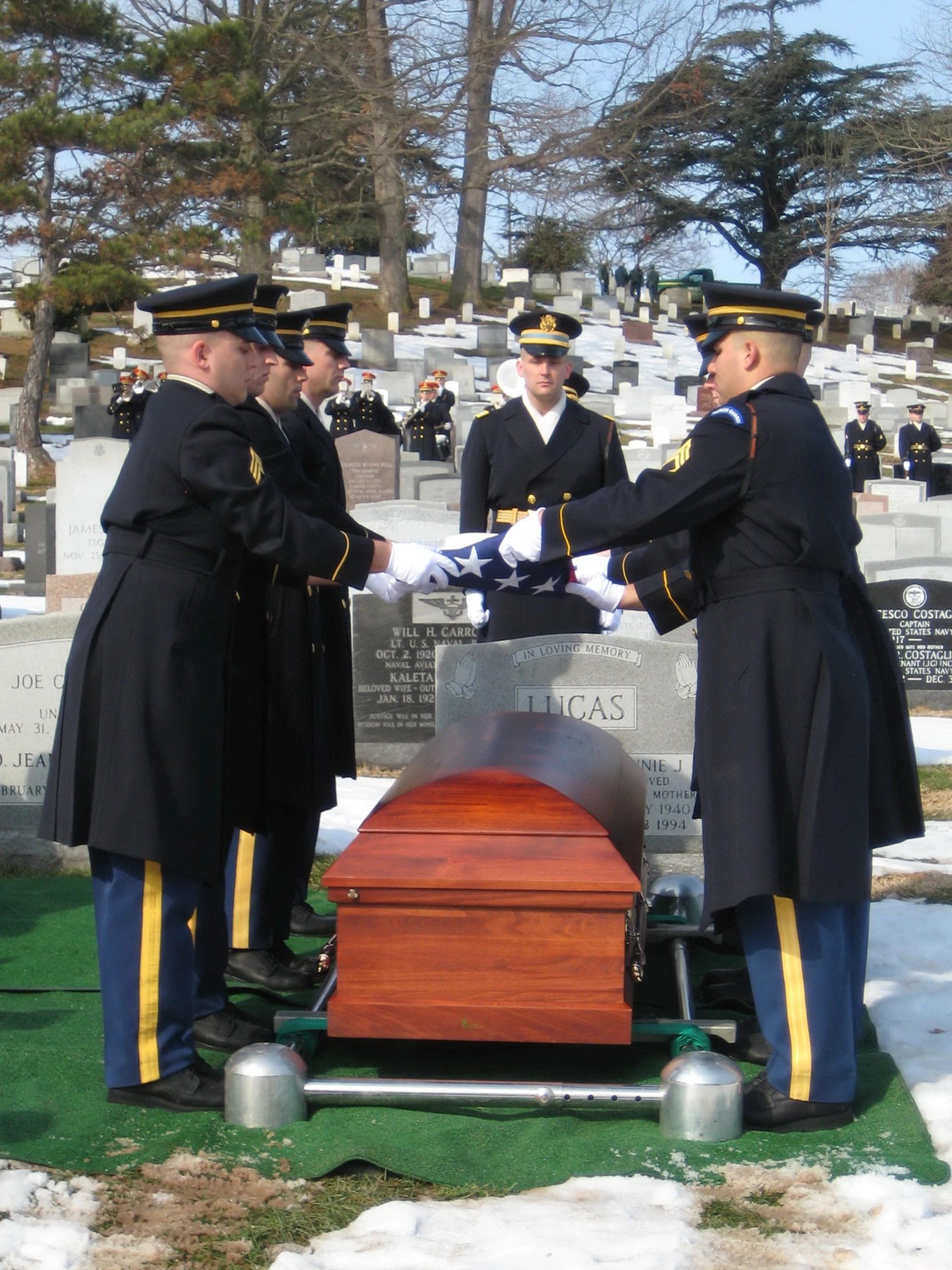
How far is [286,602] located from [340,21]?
3169 centimetres

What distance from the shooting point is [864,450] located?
24.0 m

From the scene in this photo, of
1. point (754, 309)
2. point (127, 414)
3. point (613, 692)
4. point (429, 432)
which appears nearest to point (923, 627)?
point (613, 692)

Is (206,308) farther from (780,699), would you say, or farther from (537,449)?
(537,449)

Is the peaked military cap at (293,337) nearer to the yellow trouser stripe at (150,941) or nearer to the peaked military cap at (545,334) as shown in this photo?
the peaked military cap at (545,334)

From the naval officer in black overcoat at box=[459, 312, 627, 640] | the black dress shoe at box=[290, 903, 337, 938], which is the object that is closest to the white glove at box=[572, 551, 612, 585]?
the naval officer in black overcoat at box=[459, 312, 627, 640]

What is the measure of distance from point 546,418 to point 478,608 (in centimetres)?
75

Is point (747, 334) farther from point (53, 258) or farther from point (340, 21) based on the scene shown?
point (340, 21)

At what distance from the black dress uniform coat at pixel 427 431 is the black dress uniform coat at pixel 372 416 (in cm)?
395

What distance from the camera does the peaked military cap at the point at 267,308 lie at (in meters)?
4.09

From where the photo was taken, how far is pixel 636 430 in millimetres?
30922

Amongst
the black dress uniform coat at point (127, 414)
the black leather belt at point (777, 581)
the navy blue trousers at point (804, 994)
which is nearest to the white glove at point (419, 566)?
the black leather belt at point (777, 581)

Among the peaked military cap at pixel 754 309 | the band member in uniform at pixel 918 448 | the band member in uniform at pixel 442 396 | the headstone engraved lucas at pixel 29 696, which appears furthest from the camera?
the band member in uniform at pixel 442 396

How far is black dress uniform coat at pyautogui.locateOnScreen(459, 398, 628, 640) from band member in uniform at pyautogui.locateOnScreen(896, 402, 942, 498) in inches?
771

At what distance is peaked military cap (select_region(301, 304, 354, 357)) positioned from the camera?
4.73m
